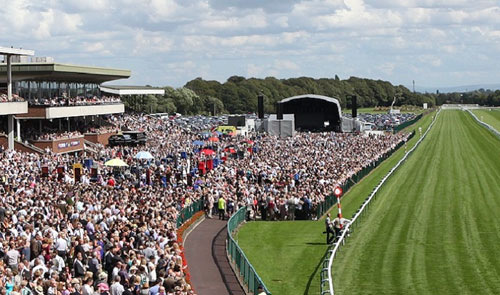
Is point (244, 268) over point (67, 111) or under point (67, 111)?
under

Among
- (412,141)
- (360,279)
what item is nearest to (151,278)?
(360,279)

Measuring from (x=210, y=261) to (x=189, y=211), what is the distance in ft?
21.0

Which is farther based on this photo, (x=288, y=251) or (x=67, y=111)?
(x=67, y=111)

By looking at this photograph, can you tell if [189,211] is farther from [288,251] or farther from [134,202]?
[288,251]

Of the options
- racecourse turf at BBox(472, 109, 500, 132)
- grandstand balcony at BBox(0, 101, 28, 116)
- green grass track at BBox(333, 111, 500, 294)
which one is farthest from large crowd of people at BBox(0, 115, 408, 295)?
racecourse turf at BBox(472, 109, 500, 132)

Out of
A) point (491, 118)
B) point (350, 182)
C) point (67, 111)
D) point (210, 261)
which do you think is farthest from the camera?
point (491, 118)

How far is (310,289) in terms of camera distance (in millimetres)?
20688

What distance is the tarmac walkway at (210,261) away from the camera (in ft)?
65.6

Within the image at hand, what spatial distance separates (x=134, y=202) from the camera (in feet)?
90.4

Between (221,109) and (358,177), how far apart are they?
139096 mm

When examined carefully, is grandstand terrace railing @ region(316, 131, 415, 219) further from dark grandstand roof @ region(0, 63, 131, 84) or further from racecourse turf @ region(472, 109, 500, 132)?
racecourse turf @ region(472, 109, 500, 132)

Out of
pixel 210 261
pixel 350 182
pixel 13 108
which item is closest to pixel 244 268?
pixel 210 261

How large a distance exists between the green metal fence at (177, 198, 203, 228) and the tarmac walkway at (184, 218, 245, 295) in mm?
542

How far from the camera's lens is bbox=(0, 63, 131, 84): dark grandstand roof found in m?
54.4
